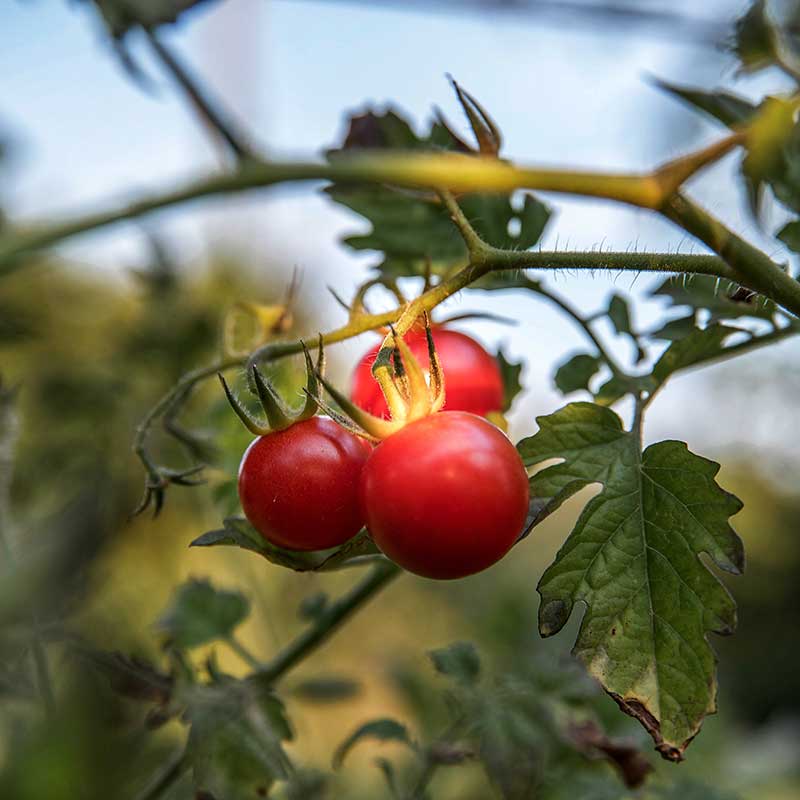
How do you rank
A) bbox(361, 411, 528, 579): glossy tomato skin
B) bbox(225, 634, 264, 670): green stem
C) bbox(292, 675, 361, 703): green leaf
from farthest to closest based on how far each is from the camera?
bbox(292, 675, 361, 703): green leaf < bbox(225, 634, 264, 670): green stem < bbox(361, 411, 528, 579): glossy tomato skin

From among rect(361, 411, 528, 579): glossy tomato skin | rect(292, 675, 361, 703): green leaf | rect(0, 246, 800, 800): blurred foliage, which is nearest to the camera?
rect(0, 246, 800, 800): blurred foliage

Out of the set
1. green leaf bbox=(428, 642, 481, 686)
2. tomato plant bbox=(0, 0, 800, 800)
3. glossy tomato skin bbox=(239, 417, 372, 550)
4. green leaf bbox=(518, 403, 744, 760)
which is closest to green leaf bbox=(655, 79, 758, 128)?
tomato plant bbox=(0, 0, 800, 800)

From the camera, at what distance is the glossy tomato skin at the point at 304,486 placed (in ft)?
1.97

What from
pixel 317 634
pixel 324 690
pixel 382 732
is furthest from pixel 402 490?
pixel 324 690

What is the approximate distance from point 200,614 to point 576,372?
482 millimetres

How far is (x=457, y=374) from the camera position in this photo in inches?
28.9

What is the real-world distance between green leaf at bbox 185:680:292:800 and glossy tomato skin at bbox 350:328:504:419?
12.0 inches

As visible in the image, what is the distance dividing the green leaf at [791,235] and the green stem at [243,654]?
0.61 m

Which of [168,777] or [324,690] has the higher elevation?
[168,777]

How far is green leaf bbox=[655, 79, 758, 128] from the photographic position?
0.80m

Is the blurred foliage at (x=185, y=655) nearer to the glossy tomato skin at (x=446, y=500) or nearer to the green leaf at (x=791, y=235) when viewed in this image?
the glossy tomato skin at (x=446, y=500)

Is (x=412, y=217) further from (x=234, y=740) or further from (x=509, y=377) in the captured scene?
(x=234, y=740)

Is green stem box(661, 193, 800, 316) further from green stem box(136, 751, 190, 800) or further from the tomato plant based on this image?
green stem box(136, 751, 190, 800)

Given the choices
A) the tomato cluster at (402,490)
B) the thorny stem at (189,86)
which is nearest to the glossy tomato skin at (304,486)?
the tomato cluster at (402,490)
